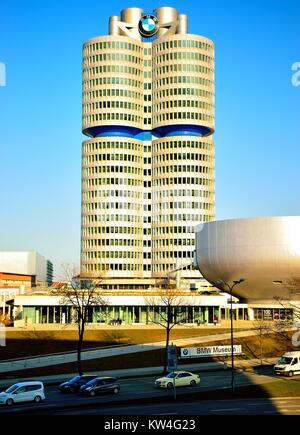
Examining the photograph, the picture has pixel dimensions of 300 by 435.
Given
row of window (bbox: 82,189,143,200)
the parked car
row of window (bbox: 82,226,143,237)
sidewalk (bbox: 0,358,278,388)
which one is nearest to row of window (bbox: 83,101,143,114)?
row of window (bbox: 82,189,143,200)

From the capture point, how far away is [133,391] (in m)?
47.8

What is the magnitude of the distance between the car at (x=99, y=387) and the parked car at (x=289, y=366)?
663 inches

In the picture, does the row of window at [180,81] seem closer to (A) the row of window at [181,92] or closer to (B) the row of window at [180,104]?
(A) the row of window at [181,92]

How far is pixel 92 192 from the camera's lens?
554 feet

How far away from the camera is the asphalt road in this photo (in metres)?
39.8

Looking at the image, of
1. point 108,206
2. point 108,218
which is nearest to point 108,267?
point 108,218

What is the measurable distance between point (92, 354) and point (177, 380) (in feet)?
70.8

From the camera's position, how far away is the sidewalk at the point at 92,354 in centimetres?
6326

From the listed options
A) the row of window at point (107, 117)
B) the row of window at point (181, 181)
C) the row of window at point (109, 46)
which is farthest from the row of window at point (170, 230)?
the row of window at point (109, 46)

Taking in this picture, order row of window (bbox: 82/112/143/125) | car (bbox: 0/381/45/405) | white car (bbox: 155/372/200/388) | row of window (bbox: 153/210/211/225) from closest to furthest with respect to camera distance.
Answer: car (bbox: 0/381/45/405) → white car (bbox: 155/372/200/388) → row of window (bbox: 153/210/211/225) → row of window (bbox: 82/112/143/125)

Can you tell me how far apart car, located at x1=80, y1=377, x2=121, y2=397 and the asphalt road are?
Answer: 53 cm

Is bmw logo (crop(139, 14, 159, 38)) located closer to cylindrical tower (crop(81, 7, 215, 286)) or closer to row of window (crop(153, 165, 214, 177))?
cylindrical tower (crop(81, 7, 215, 286))

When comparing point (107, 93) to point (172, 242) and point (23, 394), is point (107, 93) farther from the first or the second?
point (23, 394)

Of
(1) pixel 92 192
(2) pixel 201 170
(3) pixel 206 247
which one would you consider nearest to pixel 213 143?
(2) pixel 201 170
